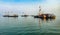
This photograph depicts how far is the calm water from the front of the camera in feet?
11.9

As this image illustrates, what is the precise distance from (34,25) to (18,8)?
1.77 ft

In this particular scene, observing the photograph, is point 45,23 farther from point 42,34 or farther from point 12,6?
point 12,6

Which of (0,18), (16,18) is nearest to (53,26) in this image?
(16,18)

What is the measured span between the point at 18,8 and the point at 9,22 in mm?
387

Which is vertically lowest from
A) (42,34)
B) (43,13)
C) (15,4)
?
(42,34)

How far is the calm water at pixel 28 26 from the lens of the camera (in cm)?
362

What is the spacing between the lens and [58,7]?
3.70m

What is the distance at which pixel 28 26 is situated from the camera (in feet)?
12.1

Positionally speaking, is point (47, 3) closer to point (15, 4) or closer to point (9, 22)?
point (15, 4)

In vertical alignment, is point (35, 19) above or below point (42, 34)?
above

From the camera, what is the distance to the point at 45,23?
3725 millimetres

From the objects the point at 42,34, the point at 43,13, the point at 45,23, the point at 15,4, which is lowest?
the point at 42,34

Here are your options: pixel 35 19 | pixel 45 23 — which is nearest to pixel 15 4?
pixel 35 19

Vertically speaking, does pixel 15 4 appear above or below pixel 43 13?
above
